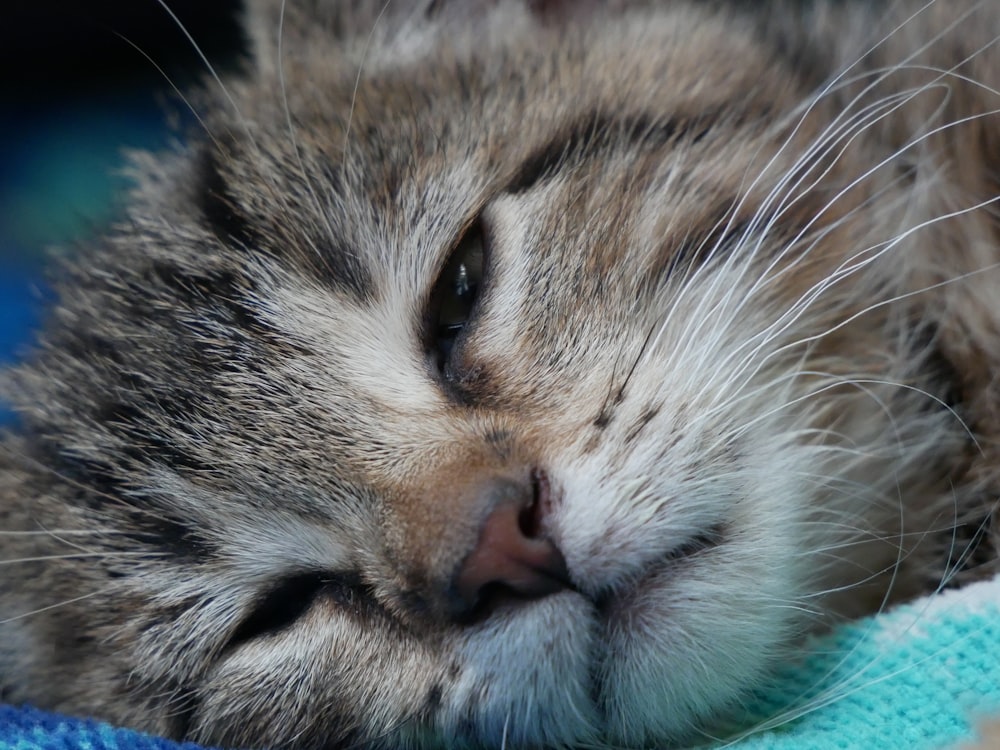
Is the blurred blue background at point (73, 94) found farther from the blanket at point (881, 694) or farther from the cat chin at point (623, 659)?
the cat chin at point (623, 659)

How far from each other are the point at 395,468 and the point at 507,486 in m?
0.14

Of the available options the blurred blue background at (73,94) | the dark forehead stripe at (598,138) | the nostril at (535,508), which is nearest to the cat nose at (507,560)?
the nostril at (535,508)

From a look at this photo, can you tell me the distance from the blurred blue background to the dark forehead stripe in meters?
1.15

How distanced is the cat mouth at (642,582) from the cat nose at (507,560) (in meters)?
0.06

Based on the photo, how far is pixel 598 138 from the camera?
3.81ft

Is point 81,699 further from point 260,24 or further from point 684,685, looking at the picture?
point 260,24

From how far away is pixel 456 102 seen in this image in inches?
47.9

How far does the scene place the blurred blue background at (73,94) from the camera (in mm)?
2057

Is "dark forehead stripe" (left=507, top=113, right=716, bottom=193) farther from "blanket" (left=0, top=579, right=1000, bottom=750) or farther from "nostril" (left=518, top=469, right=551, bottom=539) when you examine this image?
"blanket" (left=0, top=579, right=1000, bottom=750)

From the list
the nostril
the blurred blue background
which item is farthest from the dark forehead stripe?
the blurred blue background

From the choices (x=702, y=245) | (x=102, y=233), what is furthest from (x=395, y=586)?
(x=102, y=233)

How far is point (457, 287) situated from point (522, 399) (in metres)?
0.21

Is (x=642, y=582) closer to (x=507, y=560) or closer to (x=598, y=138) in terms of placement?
(x=507, y=560)

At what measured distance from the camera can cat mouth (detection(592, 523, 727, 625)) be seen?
911 mm
